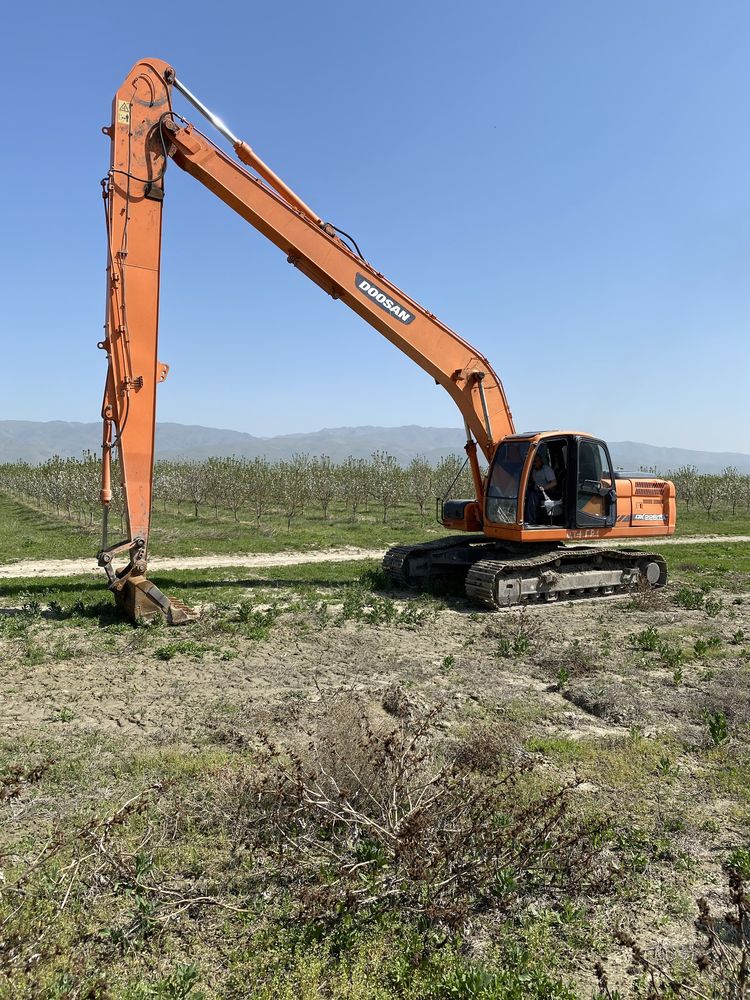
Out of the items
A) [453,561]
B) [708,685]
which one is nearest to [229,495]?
[453,561]

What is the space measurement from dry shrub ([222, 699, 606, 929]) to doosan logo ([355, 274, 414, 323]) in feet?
28.2

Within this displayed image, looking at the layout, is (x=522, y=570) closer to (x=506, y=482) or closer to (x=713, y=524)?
(x=506, y=482)

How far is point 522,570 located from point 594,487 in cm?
210

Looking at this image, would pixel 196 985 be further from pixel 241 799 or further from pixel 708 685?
pixel 708 685

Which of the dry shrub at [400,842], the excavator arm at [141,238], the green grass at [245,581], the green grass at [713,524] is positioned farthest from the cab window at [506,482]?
the green grass at [713,524]

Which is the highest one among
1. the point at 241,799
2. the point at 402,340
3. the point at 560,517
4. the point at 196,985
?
the point at 402,340

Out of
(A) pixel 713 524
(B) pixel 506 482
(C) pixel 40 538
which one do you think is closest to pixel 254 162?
(B) pixel 506 482

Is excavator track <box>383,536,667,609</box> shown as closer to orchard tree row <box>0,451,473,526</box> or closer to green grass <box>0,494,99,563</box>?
green grass <box>0,494,99,563</box>

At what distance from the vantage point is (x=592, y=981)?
3.33 meters

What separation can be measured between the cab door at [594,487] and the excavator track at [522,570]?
744 millimetres

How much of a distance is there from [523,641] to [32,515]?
2852 cm

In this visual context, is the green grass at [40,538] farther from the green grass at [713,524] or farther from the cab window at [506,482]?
the green grass at [713,524]

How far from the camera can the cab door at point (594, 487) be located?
481 inches

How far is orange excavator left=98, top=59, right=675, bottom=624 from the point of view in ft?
32.2
